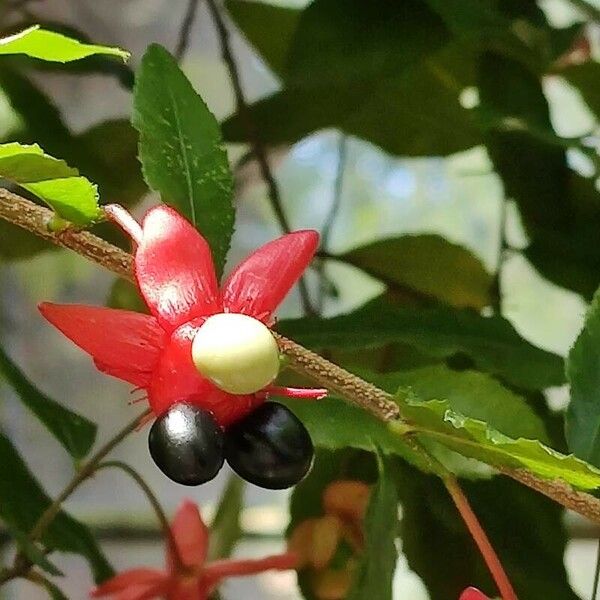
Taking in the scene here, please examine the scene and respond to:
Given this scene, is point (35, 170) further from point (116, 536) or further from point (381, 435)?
point (116, 536)

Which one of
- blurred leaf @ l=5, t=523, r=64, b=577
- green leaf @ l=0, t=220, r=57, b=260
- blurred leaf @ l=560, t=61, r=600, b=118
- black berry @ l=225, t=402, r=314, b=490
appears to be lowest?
green leaf @ l=0, t=220, r=57, b=260

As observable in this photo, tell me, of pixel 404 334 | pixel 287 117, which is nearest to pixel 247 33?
pixel 287 117

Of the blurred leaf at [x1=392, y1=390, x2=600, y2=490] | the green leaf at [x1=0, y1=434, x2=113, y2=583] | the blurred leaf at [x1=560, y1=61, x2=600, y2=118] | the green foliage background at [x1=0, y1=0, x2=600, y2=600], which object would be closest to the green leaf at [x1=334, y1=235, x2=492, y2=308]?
the green foliage background at [x1=0, y1=0, x2=600, y2=600]

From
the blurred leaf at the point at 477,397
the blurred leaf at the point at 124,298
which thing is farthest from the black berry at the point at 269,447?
the blurred leaf at the point at 124,298

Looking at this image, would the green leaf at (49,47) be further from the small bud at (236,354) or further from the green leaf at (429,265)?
the green leaf at (429,265)

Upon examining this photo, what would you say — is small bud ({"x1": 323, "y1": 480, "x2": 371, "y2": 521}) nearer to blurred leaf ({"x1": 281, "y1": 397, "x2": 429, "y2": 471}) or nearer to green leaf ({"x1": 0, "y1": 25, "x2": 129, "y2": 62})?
blurred leaf ({"x1": 281, "y1": 397, "x2": 429, "y2": 471})

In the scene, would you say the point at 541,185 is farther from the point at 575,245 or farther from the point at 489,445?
the point at 489,445
